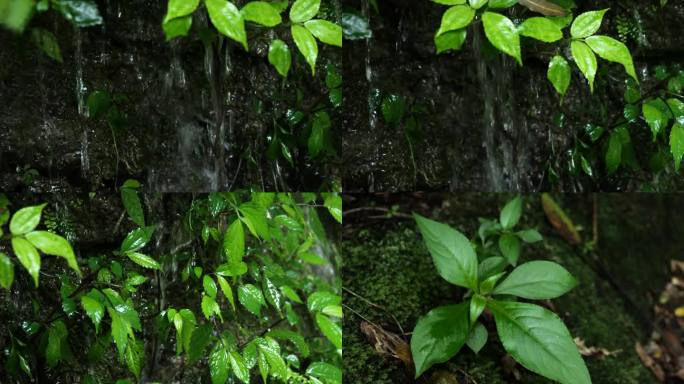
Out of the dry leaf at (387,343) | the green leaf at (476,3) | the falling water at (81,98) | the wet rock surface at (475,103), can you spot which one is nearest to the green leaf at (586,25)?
the wet rock surface at (475,103)

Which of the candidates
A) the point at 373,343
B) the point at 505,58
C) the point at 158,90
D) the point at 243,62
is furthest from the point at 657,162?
the point at 158,90

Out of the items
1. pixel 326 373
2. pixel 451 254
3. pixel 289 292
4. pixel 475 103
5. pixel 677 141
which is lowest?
pixel 326 373

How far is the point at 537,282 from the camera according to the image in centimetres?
138

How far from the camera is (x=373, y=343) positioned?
146 cm

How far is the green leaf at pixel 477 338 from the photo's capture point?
4.47 feet

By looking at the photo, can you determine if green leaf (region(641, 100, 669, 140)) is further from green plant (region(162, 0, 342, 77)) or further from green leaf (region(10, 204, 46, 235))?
green leaf (region(10, 204, 46, 235))

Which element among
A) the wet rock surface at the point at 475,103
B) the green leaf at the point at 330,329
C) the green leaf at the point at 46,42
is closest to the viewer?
the green leaf at the point at 46,42

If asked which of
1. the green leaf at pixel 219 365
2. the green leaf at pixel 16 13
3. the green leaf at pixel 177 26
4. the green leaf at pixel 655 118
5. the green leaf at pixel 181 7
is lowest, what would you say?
the green leaf at pixel 219 365

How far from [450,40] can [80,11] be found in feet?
3.00

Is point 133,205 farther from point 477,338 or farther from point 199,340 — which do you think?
point 477,338

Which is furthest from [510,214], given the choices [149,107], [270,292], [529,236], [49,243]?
[49,243]

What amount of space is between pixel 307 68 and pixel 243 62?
169 mm

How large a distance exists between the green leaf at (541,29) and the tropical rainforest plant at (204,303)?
652 mm

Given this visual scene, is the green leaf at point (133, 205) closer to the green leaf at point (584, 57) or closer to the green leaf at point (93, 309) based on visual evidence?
the green leaf at point (93, 309)
